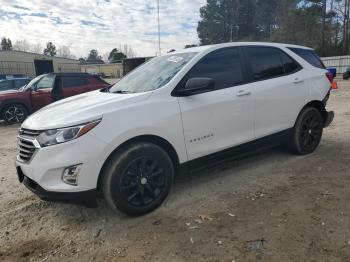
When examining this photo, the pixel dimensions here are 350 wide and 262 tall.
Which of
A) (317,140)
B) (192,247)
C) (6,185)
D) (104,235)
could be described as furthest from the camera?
(317,140)

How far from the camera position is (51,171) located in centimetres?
320

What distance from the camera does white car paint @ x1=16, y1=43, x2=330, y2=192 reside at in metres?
3.22

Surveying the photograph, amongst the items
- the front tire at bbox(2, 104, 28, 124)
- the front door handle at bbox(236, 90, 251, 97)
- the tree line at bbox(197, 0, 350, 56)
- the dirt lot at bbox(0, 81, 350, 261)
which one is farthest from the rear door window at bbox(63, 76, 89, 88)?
the tree line at bbox(197, 0, 350, 56)

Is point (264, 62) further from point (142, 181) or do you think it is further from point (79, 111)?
point (79, 111)

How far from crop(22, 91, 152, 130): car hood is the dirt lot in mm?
1130

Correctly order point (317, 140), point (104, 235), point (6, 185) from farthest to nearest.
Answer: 1. point (317, 140)
2. point (6, 185)
3. point (104, 235)

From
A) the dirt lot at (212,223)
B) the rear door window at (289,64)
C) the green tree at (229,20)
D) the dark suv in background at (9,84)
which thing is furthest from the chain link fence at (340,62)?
the dirt lot at (212,223)

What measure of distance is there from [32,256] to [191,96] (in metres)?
2.33

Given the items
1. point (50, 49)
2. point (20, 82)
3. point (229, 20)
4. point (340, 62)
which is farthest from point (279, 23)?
point (50, 49)

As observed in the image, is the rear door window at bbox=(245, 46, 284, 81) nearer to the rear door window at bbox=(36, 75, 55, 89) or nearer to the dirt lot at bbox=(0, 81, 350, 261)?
the dirt lot at bbox=(0, 81, 350, 261)

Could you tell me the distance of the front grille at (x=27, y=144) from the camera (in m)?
3.34

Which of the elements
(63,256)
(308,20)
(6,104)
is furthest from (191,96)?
(308,20)

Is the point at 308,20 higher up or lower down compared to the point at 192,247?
higher up

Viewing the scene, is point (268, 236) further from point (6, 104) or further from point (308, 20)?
point (308, 20)
